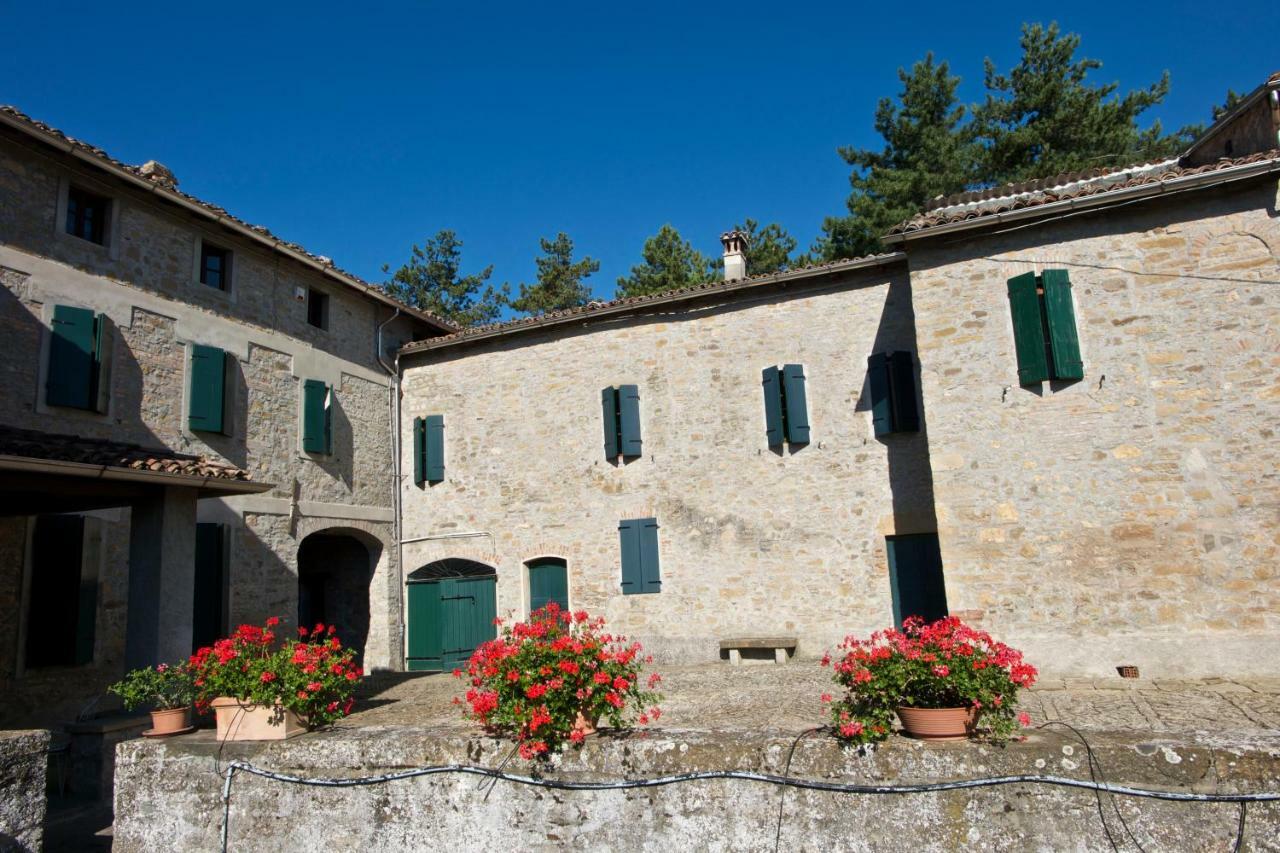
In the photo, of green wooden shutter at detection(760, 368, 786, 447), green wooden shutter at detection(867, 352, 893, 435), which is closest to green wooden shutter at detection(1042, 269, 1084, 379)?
green wooden shutter at detection(867, 352, 893, 435)

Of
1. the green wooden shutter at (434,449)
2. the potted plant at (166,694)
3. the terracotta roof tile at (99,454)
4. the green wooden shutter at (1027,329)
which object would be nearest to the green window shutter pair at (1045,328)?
the green wooden shutter at (1027,329)

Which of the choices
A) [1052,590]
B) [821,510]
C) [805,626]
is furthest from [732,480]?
[1052,590]

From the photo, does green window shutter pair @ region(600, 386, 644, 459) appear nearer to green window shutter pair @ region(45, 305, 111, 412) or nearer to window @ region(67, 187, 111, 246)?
green window shutter pair @ region(45, 305, 111, 412)

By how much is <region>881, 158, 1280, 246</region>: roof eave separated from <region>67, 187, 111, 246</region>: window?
9894mm

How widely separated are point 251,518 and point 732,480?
6993 millimetres

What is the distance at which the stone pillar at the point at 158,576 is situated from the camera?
23.7ft

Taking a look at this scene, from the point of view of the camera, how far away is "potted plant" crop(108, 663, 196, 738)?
17.4 feet

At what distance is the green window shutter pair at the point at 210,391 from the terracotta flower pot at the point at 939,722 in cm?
1045

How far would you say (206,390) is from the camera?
1118 cm

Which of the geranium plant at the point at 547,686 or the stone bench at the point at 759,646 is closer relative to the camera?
the geranium plant at the point at 547,686

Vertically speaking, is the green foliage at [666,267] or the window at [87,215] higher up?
the green foliage at [666,267]

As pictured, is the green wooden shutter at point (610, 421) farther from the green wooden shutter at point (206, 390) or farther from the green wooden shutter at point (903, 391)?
the green wooden shutter at point (206, 390)

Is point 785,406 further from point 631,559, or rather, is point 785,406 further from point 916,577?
point 631,559

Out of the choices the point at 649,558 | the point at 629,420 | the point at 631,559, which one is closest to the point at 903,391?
the point at 629,420
